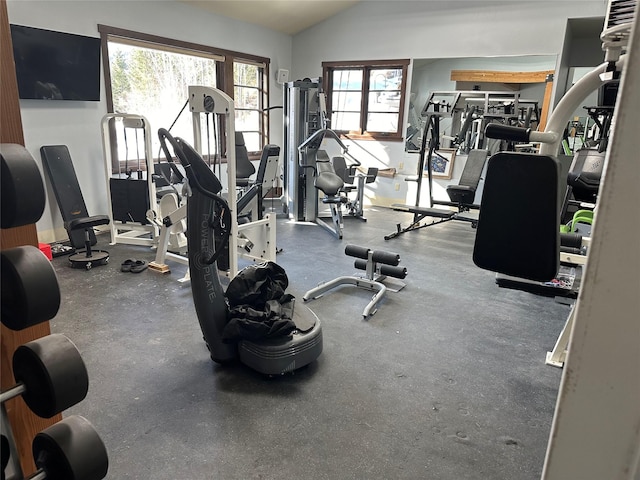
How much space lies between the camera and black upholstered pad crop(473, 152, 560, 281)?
1.13m

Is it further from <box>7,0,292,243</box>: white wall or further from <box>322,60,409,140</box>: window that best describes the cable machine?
<box>322,60,409,140</box>: window

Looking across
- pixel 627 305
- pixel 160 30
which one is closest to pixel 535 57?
pixel 160 30

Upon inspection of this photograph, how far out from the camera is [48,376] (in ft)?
2.82

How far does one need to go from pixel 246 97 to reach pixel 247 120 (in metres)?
0.35

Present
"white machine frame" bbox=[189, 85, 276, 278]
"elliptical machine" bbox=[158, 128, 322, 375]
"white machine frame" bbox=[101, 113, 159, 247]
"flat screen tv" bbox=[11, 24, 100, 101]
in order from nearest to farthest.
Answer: "elliptical machine" bbox=[158, 128, 322, 375] → "white machine frame" bbox=[189, 85, 276, 278] → "flat screen tv" bbox=[11, 24, 100, 101] → "white machine frame" bbox=[101, 113, 159, 247]

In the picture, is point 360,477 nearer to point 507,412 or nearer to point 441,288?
point 507,412

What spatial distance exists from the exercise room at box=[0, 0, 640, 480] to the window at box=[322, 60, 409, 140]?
0.12 feet

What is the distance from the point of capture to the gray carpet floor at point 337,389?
1639 millimetres

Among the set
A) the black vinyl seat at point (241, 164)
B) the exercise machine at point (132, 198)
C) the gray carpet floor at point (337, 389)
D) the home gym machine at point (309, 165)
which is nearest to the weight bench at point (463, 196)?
the home gym machine at point (309, 165)

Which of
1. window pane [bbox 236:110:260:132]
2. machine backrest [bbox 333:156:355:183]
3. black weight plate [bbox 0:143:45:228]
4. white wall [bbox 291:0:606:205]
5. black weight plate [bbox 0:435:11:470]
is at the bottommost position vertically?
black weight plate [bbox 0:435:11:470]

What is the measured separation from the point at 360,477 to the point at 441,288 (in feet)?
7.07

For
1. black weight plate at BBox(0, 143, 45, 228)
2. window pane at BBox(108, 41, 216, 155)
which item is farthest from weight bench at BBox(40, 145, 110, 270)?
black weight plate at BBox(0, 143, 45, 228)

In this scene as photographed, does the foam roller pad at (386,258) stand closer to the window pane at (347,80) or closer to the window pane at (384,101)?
the window pane at (384,101)

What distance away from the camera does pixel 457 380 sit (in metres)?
2.20
